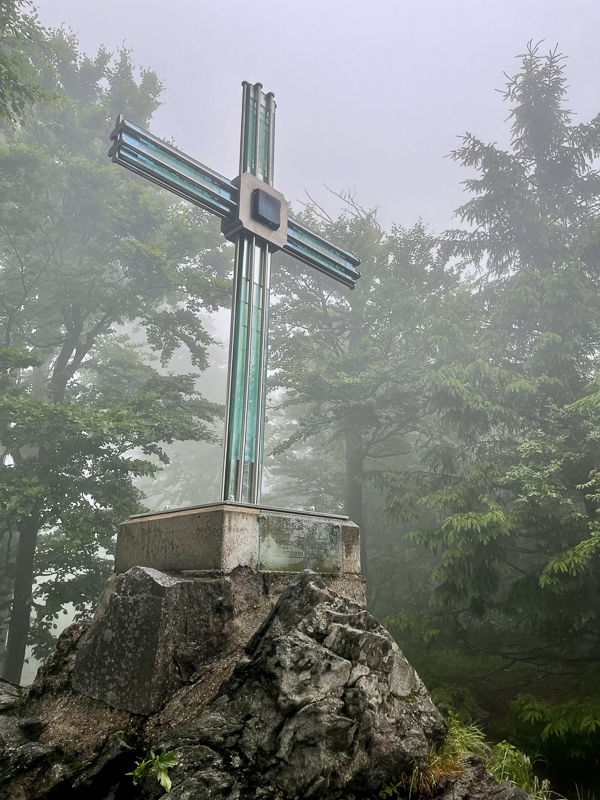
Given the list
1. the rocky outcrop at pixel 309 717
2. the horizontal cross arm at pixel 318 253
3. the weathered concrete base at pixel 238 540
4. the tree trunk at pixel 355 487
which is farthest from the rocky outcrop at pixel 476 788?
the tree trunk at pixel 355 487

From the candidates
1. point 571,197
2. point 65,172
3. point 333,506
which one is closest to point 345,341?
point 333,506

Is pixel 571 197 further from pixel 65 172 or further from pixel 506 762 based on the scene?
pixel 506 762

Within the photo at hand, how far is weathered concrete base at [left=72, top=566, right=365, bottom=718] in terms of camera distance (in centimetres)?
253

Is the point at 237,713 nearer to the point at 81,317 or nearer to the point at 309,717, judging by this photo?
the point at 309,717

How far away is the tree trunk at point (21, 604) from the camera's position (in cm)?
1008

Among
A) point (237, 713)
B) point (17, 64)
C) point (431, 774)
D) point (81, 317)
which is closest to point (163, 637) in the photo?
point (237, 713)

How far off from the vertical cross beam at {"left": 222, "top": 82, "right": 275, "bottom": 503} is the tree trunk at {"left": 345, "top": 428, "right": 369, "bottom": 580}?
9.57 meters

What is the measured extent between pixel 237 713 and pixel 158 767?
40cm

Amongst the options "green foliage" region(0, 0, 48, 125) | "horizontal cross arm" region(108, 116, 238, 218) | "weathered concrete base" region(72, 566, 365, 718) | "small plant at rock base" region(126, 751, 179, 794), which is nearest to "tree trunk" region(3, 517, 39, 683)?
"green foliage" region(0, 0, 48, 125)

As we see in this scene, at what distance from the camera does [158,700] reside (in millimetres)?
2480

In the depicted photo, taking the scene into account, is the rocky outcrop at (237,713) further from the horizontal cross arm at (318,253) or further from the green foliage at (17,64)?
the green foliage at (17,64)

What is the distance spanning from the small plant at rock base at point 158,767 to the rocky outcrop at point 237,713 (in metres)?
0.04

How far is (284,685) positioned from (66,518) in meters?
8.22

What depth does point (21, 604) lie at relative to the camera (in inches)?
402
